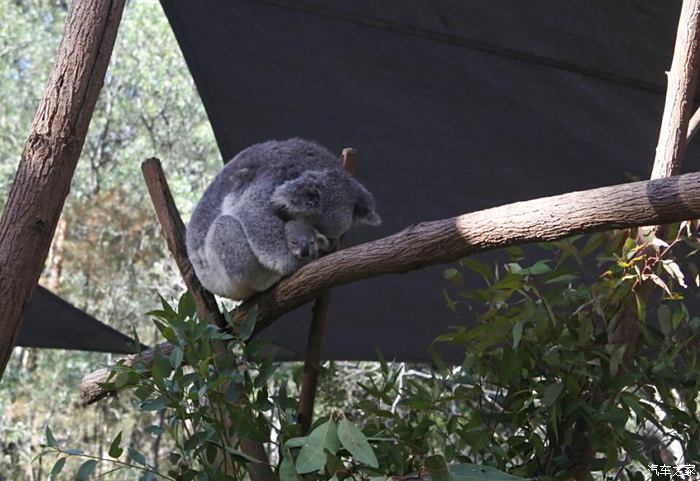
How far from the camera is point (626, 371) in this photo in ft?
6.34

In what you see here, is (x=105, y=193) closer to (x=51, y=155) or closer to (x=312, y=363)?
(x=312, y=363)

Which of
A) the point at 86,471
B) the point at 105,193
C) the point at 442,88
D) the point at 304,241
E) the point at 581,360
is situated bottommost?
the point at 86,471

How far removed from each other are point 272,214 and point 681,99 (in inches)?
41.2

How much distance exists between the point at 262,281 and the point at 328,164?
355 millimetres

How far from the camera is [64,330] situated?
3.64 meters

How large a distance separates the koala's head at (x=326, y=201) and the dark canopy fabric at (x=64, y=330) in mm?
1201

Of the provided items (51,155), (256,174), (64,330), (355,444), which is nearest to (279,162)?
(256,174)

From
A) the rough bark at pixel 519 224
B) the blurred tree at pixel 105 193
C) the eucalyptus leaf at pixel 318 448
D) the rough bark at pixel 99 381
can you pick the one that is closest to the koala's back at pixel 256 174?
the rough bark at pixel 99 381

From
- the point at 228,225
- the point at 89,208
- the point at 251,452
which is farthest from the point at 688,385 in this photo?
the point at 89,208

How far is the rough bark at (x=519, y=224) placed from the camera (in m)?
1.38

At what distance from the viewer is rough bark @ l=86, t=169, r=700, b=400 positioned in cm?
138

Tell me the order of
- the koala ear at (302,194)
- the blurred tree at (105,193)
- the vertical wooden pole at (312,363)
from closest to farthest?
the vertical wooden pole at (312,363)
the koala ear at (302,194)
the blurred tree at (105,193)

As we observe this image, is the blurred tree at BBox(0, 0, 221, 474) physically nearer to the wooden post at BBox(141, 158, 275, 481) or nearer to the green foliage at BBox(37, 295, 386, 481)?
the wooden post at BBox(141, 158, 275, 481)

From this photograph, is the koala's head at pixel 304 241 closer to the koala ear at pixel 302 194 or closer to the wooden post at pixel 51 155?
the koala ear at pixel 302 194
